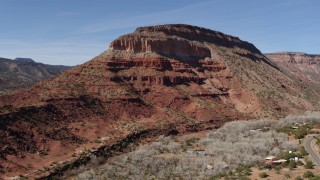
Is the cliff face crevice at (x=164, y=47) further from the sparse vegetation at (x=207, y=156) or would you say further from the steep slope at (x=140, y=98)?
the sparse vegetation at (x=207, y=156)

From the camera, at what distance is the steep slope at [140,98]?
5966 cm

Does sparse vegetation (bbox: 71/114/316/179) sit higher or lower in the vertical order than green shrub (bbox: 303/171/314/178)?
lower

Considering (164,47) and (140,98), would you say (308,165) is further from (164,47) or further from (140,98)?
(164,47)

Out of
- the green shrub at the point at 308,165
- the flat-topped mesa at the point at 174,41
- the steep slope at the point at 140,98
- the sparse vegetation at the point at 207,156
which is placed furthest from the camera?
the flat-topped mesa at the point at 174,41

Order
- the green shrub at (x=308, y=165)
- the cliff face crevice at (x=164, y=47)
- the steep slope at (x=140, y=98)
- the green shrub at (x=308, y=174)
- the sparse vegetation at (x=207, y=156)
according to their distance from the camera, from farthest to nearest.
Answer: the cliff face crevice at (x=164, y=47), the steep slope at (x=140, y=98), the sparse vegetation at (x=207, y=156), the green shrub at (x=308, y=165), the green shrub at (x=308, y=174)

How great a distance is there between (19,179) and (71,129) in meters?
19.8

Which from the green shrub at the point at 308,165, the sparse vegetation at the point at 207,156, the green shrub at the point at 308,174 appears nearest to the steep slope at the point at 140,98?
the sparse vegetation at the point at 207,156

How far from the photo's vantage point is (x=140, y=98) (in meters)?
84.8

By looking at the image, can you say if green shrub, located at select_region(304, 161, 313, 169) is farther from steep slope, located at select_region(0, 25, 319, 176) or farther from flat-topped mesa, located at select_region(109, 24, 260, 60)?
flat-topped mesa, located at select_region(109, 24, 260, 60)

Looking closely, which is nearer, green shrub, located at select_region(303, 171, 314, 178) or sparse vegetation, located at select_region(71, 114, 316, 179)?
green shrub, located at select_region(303, 171, 314, 178)

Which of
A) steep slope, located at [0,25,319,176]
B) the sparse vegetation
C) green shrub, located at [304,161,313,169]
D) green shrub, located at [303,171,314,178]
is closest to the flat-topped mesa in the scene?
steep slope, located at [0,25,319,176]

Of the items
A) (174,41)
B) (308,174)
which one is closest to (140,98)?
(174,41)

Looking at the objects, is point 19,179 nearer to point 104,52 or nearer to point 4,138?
point 4,138

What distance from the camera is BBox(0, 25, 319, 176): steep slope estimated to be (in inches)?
2349
